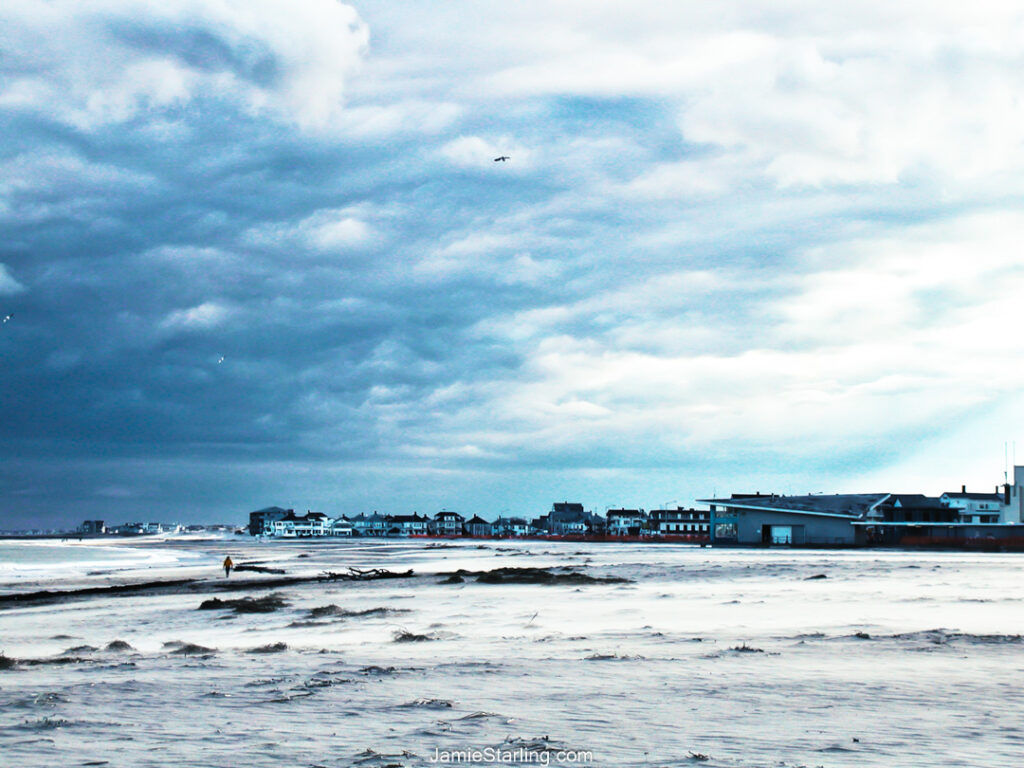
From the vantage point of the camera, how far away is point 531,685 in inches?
599

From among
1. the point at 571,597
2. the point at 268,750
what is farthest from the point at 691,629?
the point at 268,750

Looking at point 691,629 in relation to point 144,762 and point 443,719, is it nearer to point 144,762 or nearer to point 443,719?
point 443,719

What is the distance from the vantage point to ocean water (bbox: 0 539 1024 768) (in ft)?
35.7

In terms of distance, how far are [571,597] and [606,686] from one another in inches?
720

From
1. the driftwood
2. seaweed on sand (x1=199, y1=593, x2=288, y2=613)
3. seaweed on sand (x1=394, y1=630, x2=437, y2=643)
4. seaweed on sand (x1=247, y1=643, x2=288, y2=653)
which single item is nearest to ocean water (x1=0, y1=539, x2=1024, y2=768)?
seaweed on sand (x1=394, y1=630, x2=437, y2=643)

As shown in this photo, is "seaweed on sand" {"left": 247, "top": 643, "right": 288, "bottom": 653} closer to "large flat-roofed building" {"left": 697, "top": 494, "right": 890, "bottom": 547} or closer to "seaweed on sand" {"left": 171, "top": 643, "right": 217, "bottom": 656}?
"seaweed on sand" {"left": 171, "top": 643, "right": 217, "bottom": 656}

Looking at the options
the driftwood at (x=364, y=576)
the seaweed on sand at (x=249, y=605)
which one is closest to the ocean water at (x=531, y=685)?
the seaweed on sand at (x=249, y=605)

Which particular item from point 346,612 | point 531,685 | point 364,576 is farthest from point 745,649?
point 364,576

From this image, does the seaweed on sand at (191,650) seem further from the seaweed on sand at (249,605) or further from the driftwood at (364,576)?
the driftwood at (364,576)

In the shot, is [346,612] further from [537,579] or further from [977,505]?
[977,505]

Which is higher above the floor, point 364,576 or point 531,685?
point 531,685

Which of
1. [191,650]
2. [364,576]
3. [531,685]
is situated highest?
[531,685]

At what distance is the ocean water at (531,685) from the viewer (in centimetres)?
1087

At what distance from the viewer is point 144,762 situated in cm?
1037
